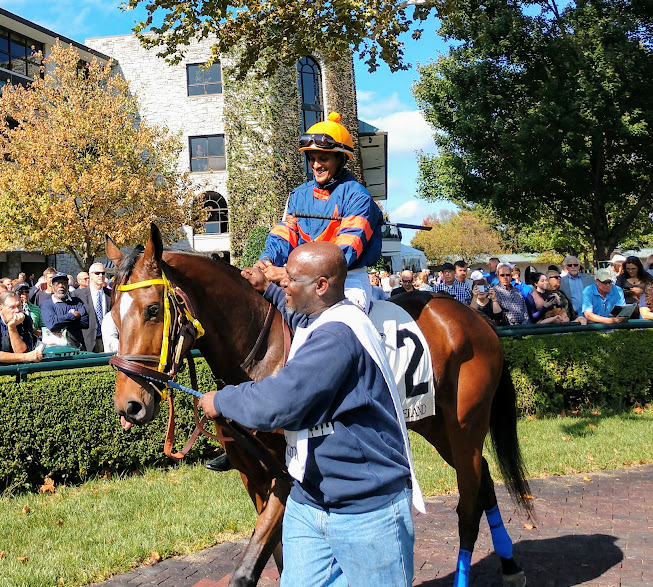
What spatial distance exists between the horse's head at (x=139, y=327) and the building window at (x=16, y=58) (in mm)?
25481

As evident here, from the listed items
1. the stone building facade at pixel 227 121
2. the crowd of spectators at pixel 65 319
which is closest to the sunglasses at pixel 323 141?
the crowd of spectators at pixel 65 319

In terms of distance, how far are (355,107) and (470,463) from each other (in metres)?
30.4

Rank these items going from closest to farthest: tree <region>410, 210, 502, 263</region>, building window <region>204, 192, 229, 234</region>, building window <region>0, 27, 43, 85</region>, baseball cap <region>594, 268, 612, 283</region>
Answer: baseball cap <region>594, 268, 612, 283</region> < building window <region>0, 27, 43, 85</region> < building window <region>204, 192, 229, 234</region> < tree <region>410, 210, 502, 263</region>

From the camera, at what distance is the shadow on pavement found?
428cm

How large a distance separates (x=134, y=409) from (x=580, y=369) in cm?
729

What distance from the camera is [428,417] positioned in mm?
4250

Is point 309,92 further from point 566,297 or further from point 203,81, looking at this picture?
point 566,297

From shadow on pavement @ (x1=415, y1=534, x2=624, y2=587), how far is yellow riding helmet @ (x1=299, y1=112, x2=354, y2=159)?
2.85 meters

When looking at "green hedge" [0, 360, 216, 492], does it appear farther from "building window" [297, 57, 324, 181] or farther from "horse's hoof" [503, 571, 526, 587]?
"building window" [297, 57, 324, 181]

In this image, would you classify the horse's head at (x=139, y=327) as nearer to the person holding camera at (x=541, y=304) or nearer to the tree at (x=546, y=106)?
the person holding camera at (x=541, y=304)

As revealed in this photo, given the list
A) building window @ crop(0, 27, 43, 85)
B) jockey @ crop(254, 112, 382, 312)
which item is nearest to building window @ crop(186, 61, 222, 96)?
building window @ crop(0, 27, 43, 85)

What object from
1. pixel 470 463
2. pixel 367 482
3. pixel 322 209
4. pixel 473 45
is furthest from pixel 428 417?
pixel 473 45

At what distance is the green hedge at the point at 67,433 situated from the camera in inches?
243

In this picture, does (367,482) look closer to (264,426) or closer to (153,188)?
(264,426)
